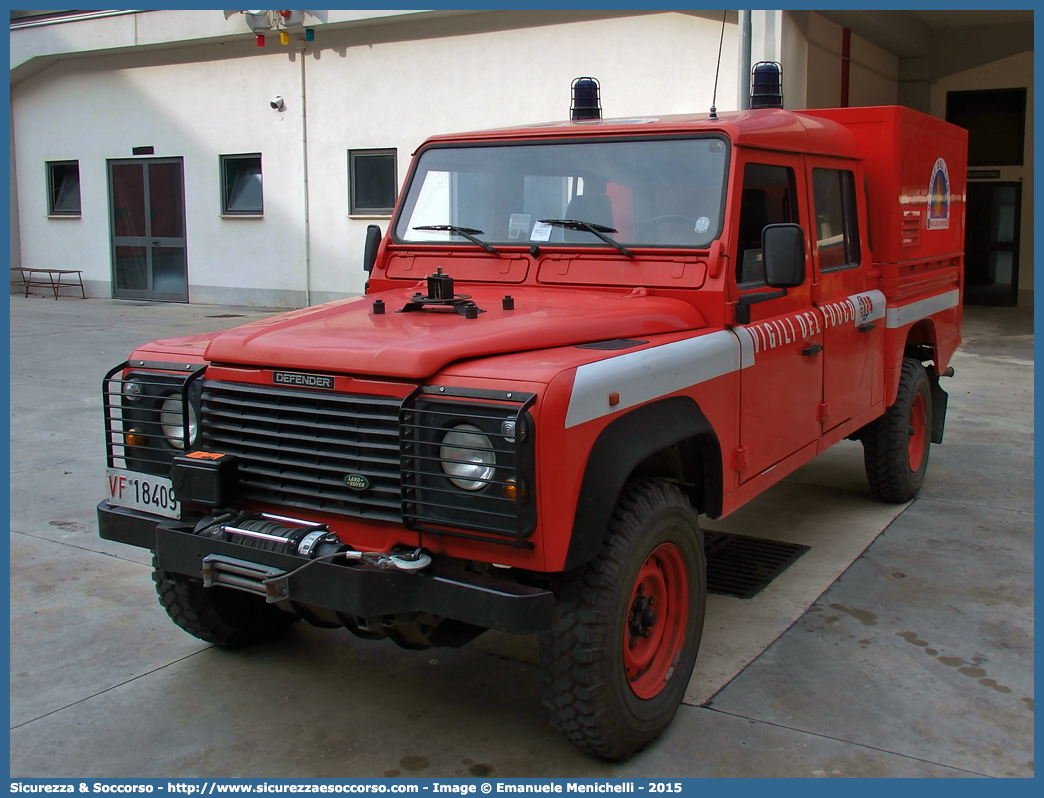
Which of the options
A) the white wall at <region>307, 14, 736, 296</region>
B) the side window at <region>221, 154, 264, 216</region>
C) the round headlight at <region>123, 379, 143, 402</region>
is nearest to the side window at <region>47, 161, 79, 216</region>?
the side window at <region>221, 154, 264, 216</region>

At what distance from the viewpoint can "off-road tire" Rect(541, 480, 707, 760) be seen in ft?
9.75

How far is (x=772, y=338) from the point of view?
13.6ft

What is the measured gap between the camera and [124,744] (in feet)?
10.9

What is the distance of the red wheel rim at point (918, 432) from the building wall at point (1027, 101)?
538 inches

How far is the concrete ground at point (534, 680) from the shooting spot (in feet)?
10.6

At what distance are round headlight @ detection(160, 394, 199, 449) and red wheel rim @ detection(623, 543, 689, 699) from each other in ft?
5.43

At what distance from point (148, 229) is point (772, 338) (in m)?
16.6

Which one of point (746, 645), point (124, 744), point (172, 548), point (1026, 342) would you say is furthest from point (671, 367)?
point (1026, 342)

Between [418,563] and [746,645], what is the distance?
1.79m

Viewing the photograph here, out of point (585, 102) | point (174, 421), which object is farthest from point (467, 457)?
point (585, 102)

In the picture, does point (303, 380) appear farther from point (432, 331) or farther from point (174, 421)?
point (174, 421)

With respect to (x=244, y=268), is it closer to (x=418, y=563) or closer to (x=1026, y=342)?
(x=1026, y=342)

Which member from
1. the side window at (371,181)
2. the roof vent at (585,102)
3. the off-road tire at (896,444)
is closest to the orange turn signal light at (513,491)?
the roof vent at (585,102)

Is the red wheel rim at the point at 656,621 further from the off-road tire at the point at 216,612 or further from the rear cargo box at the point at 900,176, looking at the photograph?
the rear cargo box at the point at 900,176
